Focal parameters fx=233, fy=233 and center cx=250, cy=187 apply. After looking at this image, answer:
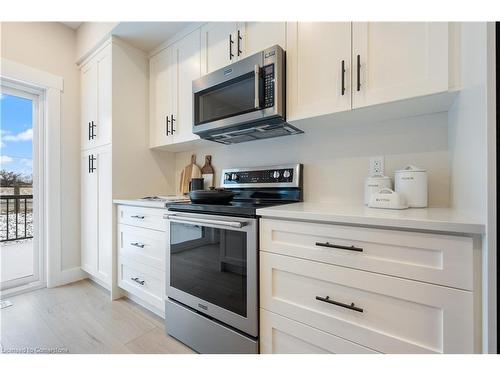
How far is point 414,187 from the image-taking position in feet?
3.73

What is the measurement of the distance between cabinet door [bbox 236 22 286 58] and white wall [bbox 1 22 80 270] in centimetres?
194

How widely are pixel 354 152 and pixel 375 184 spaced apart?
281 millimetres

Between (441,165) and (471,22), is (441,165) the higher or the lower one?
the lower one

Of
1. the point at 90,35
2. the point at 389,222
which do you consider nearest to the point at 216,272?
the point at 389,222

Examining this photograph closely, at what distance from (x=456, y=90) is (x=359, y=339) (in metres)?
1.06

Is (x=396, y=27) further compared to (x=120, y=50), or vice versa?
(x=120, y=50)

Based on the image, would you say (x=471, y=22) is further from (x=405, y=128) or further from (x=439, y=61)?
(x=405, y=128)

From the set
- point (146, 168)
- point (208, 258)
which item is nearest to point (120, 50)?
point (146, 168)

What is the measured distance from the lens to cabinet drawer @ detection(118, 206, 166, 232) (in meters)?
1.65

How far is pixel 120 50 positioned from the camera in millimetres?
2039

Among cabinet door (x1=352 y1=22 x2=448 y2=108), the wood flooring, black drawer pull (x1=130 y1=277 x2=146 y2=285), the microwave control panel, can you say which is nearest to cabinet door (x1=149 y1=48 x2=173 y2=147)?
the microwave control panel

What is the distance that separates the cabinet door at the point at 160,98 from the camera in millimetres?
2053

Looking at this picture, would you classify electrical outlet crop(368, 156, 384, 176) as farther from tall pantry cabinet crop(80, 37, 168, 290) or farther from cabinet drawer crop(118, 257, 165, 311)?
tall pantry cabinet crop(80, 37, 168, 290)
